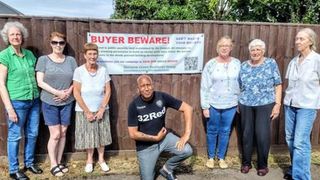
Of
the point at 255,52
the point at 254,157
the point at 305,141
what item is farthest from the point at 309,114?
the point at 254,157

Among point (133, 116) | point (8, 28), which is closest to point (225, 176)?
point (133, 116)

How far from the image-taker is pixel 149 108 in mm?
4320

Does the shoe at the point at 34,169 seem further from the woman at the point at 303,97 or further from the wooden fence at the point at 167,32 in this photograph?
the woman at the point at 303,97

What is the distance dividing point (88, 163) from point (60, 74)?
132 centimetres

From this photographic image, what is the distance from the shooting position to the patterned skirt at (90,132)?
15.5ft

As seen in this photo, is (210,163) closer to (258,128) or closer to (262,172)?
(262,172)

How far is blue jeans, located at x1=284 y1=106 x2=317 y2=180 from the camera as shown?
14.4ft

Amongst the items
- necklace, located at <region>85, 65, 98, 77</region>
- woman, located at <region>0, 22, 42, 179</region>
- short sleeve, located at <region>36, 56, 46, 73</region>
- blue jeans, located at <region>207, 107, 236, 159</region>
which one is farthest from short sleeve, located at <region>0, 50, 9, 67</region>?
blue jeans, located at <region>207, 107, 236, 159</region>

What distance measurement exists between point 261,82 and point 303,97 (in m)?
0.55

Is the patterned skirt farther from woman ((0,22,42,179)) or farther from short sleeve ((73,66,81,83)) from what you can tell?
woman ((0,22,42,179))

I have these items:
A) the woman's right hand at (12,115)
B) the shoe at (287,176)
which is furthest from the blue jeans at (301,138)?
the woman's right hand at (12,115)

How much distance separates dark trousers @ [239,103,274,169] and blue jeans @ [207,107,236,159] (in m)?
0.21

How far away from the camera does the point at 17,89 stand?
14.3 feet

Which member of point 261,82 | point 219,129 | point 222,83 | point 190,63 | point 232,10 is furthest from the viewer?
point 232,10
